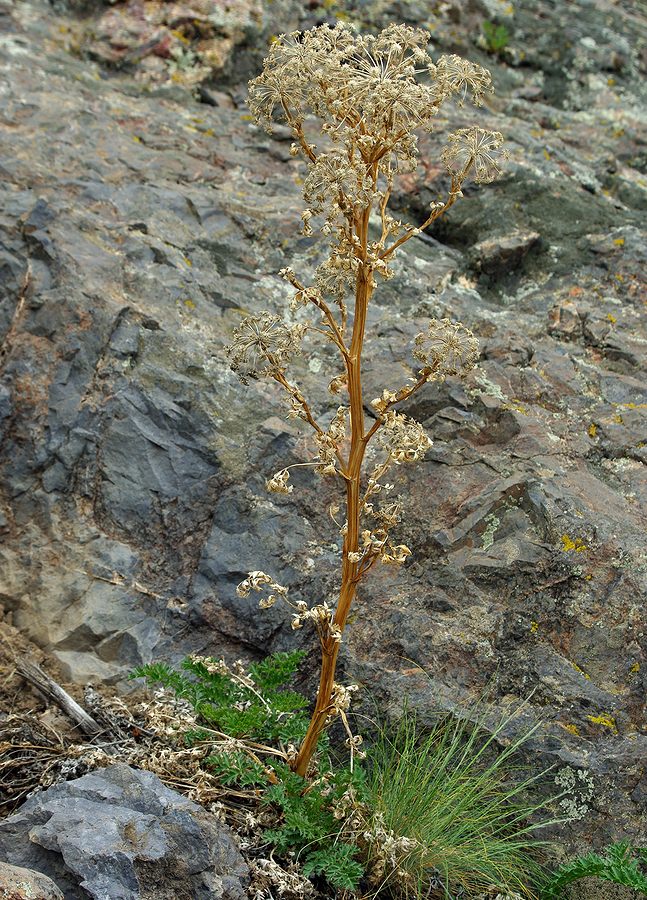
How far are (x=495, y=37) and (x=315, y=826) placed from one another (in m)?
5.36

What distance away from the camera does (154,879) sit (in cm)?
253

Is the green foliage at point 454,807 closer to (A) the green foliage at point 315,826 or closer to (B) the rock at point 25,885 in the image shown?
(A) the green foliage at point 315,826

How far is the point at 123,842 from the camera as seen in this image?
255cm

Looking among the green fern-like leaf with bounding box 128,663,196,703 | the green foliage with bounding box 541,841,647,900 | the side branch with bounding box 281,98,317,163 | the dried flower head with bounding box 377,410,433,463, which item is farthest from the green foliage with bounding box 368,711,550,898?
the side branch with bounding box 281,98,317,163

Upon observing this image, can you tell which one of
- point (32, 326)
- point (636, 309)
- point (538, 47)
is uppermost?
point (538, 47)

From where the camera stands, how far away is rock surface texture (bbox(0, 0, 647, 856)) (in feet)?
11.5

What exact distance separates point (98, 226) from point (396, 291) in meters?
1.52

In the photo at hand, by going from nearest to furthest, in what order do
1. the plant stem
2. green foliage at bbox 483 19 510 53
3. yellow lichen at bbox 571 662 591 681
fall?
the plant stem < yellow lichen at bbox 571 662 591 681 < green foliage at bbox 483 19 510 53

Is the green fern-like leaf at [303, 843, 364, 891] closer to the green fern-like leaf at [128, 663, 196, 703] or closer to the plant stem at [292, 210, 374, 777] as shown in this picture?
the plant stem at [292, 210, 374, 777]

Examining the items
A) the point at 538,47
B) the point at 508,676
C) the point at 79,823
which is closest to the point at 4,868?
the point at 79,823

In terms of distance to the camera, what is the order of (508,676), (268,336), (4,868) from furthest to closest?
(508,676) < (268,336) < (4,868)

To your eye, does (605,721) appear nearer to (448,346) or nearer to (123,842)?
(448,346)

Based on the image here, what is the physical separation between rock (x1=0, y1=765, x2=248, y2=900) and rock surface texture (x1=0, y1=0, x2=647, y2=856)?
0.03 m

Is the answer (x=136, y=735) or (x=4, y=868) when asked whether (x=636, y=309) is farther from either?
(x=4, y=868)
